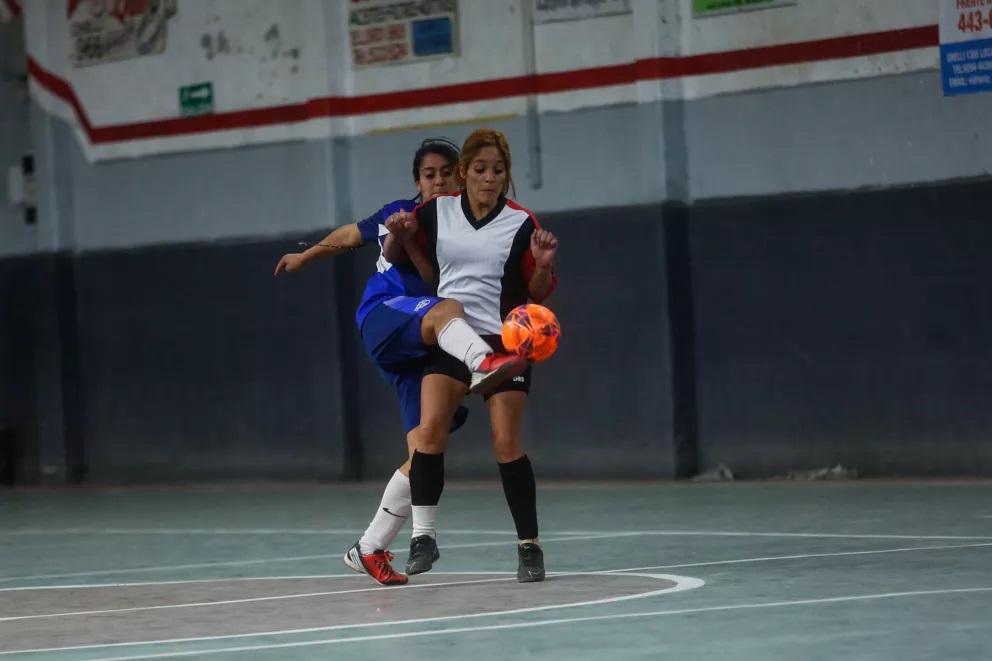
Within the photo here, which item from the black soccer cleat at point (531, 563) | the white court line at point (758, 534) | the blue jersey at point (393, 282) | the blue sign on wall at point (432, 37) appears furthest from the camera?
the blue sign on wall at point (432, 37)

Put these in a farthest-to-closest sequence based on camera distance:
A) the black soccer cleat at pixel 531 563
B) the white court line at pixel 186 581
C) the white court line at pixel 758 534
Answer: the white court line at pixel 758 534 < the white court line at pixel 186 581 < the black soccer cleat at pixel 531 563

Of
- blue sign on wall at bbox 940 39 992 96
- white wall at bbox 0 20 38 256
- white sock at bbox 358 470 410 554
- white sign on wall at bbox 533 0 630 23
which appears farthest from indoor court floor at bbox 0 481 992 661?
white wall at bbox 0 20 38 256

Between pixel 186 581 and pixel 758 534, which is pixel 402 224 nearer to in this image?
pixel 186 581

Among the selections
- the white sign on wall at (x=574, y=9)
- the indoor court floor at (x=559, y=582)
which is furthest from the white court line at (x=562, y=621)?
the white sign on wall at (x=574, y=9)

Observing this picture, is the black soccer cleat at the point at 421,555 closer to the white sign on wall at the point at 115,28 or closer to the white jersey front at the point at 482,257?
the white jersey front at the point at 482,257

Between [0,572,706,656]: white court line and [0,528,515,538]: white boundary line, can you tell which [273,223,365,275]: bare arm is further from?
[0,528,515,538]: white boundary line

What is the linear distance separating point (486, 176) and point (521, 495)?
125 centimetres

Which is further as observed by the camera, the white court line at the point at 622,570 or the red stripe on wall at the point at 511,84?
the red stripe on wall at the point at 511,84

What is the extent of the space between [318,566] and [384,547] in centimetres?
127

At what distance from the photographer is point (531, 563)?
7656mm

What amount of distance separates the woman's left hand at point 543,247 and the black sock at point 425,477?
870mm

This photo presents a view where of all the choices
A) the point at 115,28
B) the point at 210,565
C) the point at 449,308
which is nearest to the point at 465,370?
the point at 449,308

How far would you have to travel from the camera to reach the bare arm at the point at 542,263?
7.54m

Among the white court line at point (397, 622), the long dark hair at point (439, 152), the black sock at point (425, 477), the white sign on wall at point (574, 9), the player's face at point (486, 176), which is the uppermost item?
the white sign on wall at point (574, 9)
